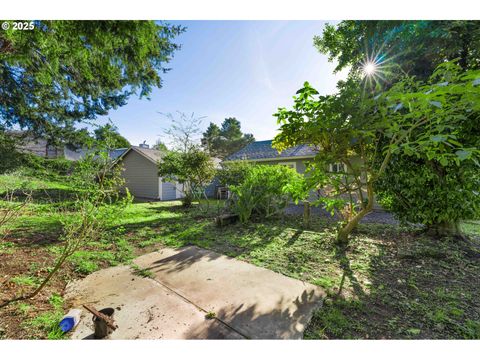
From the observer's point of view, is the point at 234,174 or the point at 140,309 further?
the point at 234,174

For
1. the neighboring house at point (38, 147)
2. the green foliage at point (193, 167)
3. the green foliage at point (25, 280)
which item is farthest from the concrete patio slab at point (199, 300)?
the neighboring house at point (38, 147)

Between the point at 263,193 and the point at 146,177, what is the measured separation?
1063 centimetres

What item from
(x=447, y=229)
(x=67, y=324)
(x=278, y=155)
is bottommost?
(x=67, y=324)

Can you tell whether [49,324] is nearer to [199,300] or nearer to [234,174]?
[199,300]

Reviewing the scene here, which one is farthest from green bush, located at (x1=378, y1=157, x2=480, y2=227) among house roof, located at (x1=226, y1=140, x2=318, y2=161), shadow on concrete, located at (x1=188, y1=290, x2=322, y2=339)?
house roof, located at (x1=226, y1=140, x2=318, y2=161)

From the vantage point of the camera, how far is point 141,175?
1437 cm

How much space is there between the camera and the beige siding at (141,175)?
44.9 ft

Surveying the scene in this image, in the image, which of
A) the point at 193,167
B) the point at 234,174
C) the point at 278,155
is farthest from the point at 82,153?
the point at 278,155
